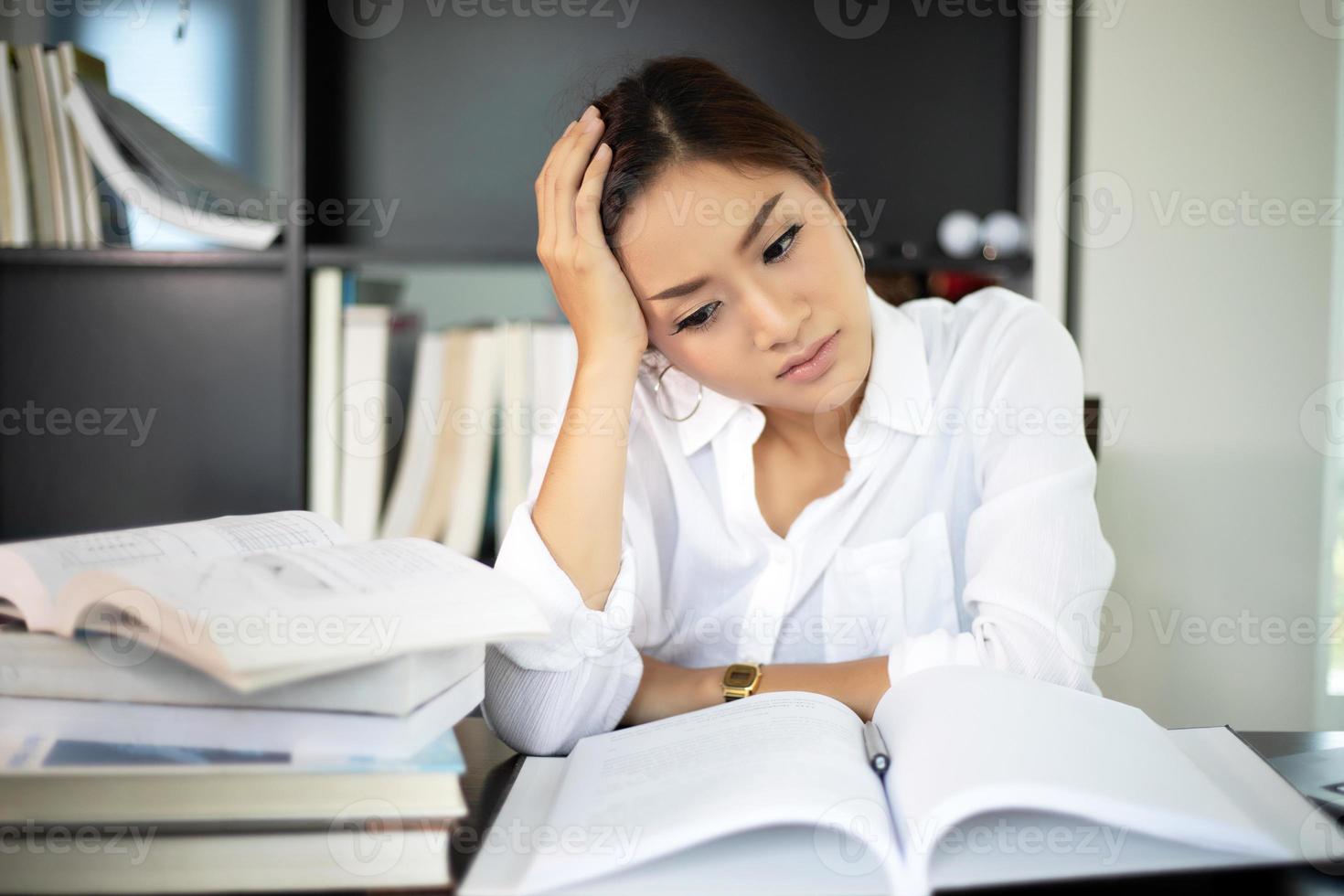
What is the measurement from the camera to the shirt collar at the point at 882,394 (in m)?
1.24

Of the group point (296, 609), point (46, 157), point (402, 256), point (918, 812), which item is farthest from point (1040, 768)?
point (46, 157)

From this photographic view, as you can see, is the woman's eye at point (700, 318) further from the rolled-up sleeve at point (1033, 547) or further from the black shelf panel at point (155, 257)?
the black shelf panel at point (155, 257)

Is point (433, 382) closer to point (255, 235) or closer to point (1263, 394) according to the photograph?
point (255, 235)

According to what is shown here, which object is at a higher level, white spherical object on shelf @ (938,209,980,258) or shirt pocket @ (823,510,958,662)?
white spherical object on shelf @ (938,209,980,258)

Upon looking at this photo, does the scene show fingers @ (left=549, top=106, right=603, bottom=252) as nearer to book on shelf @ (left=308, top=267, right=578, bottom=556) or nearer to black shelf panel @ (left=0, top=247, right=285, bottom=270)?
book on shelf @ (left=308, top=267, right=578, bottom=556)

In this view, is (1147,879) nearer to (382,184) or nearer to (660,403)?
(660,403)

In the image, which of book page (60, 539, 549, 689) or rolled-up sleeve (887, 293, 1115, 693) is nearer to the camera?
book page (60, 539, 549, 689)

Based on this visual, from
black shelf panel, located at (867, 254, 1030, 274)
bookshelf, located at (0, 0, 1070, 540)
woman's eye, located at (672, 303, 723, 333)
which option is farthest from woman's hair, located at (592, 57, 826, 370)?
bookshelf, located at (0, 0, 1070, 540)

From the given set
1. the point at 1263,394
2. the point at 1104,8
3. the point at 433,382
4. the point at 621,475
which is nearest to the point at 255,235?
the point at 433,382

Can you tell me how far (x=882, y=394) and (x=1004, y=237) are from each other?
902mm

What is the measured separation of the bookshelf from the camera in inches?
84.4

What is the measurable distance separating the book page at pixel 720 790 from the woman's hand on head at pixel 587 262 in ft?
1.54

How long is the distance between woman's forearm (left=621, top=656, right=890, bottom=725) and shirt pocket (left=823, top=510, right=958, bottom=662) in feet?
0.77

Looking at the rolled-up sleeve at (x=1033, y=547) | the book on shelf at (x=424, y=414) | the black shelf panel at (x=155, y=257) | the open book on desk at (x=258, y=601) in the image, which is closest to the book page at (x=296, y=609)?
the open book on desk at (x=258, y=601)
